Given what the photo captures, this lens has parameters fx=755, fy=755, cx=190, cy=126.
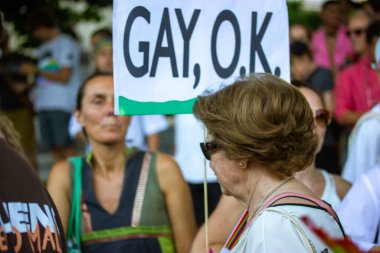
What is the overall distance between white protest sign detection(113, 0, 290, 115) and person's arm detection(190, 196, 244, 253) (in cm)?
53

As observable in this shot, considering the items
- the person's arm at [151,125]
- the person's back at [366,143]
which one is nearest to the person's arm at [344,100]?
the person's arm at [151,125]

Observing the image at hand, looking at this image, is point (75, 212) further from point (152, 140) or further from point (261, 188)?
point (152, 140)

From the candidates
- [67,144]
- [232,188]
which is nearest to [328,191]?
[232,188]

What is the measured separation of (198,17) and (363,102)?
3.30 meters

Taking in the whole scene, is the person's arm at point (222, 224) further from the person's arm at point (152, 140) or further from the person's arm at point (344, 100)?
the person's arm at point (344, 100)

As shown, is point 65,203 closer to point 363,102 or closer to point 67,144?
point 363,102

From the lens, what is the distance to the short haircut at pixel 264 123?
258 centimetres

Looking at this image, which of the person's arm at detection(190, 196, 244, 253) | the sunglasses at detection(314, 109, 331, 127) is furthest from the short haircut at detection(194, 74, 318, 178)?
the sunglasses at detection(314, 109, 331, 127)

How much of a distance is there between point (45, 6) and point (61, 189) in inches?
221

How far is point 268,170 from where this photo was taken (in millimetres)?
2680

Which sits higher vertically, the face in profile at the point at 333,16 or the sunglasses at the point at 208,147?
the face in profile at the point at 333,16

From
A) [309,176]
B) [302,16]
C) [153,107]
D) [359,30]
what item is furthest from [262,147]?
[302,16]

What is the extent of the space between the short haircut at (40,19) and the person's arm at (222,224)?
531 cm

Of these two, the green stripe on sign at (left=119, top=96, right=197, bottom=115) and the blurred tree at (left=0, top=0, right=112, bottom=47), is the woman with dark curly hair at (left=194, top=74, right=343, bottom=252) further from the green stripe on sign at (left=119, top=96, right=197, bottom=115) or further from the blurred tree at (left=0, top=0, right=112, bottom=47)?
the blurred tree at (left=0, top=0, right=112, bottom=47)
